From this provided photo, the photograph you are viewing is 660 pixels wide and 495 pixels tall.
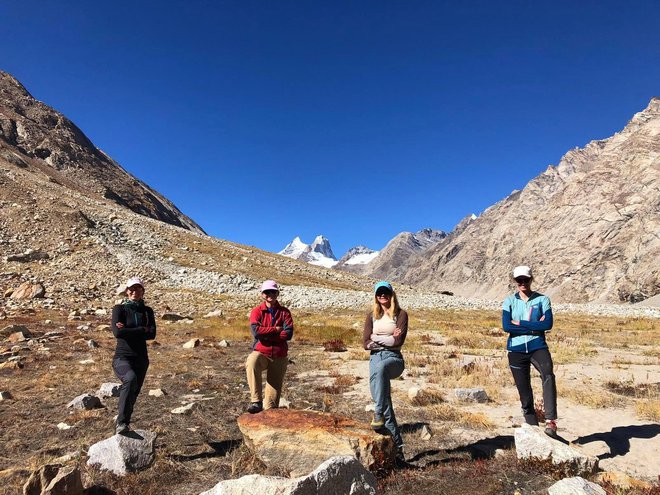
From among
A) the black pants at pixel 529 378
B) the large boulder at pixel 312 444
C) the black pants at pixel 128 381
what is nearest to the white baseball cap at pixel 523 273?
the black pants at pixel 529 378

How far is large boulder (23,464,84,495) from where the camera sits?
16.3 feet

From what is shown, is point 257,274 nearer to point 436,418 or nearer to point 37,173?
point 436,418

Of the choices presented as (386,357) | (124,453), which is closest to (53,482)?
(124,453)

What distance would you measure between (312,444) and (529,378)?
3881 millimetres

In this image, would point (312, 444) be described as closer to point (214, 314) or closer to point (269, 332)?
point (269, 332)

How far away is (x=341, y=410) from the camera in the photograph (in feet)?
32.2

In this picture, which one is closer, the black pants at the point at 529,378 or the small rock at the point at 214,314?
the black pants at the point at 529,378

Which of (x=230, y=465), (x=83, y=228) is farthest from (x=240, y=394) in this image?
(x=83, y=228)

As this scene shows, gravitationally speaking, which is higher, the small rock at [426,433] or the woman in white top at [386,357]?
the woman in white top at [386,357]

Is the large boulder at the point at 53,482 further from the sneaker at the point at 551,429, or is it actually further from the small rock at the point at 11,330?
the small rock at the point at 11,330

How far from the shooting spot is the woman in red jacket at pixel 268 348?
7629mm

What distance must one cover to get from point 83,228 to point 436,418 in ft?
159

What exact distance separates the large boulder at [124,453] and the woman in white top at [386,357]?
3.67 metres

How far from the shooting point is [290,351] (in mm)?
18688
